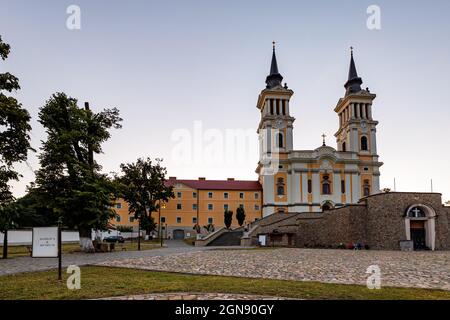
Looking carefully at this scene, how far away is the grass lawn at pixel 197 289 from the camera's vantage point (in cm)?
898

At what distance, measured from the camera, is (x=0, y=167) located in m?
20.9

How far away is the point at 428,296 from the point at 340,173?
54.7 meters

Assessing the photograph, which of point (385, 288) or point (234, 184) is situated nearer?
point (385, 288)

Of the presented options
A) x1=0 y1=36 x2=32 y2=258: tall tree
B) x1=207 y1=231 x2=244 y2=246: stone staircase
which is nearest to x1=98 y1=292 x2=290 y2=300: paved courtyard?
x1=0 y1=36 x2=32 y2=258: tall tree

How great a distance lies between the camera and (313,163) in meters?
61.9

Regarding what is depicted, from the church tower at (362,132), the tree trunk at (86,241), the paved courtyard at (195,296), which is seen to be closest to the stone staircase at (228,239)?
Result: the tree trunk at (86,241)

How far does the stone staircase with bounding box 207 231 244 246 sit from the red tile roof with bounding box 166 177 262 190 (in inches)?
814

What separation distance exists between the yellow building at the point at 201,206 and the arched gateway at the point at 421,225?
125 ft

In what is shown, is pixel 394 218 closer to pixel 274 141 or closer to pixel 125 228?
Answer: pixel 274 141

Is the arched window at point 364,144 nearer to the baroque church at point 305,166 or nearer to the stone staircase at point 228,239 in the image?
the baroque church at point 305,166

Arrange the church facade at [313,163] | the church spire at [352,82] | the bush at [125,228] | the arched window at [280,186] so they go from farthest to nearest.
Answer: the church spire at [352,82] → the bush at [125,228] → the arched window at [280,186] → the church facade at [313,163]
